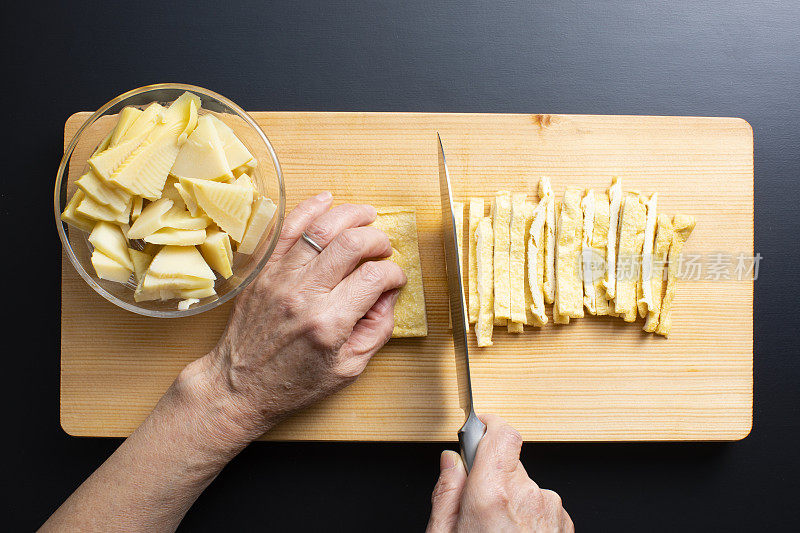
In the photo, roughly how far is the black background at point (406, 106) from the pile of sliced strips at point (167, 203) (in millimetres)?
696

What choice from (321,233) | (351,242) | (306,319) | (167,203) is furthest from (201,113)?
(306,319)

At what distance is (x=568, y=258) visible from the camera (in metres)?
2.01

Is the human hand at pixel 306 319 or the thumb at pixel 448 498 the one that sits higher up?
the human hand at pixel 306 319

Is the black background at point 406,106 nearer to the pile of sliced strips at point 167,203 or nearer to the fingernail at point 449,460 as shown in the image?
the fingernail at point 449,460

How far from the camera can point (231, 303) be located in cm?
207

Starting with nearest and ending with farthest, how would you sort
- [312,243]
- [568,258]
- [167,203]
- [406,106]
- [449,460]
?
[167,203] < [449,460] < [312,243] < [568,258] < [406,106]

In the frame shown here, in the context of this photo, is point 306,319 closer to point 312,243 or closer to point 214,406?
point 312,243

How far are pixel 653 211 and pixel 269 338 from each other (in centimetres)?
151

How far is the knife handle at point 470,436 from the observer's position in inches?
69.0

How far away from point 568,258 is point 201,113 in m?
1.43

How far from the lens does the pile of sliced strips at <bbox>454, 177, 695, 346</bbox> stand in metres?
1.99

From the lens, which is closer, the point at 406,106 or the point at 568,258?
the point at 568,258

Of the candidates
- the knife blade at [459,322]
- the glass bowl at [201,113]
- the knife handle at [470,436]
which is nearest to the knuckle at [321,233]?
the glass bowl at [201,113]

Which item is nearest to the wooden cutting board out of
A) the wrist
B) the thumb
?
the wrist
